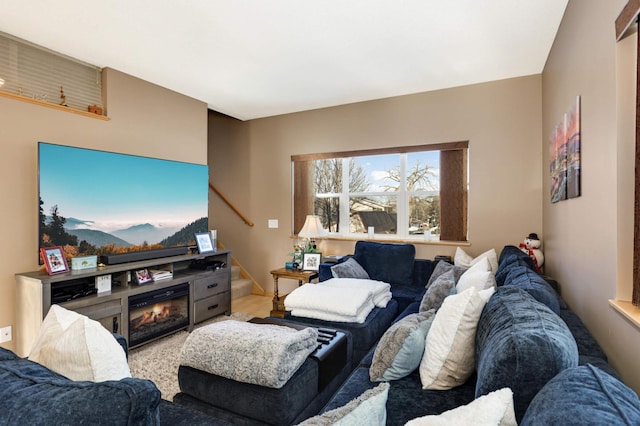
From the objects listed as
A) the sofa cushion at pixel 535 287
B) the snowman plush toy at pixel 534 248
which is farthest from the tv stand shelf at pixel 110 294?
the snowman plush toy at pixel 534 248

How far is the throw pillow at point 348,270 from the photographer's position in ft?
11.0

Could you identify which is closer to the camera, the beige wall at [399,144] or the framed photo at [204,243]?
the beige wall at [399,144]

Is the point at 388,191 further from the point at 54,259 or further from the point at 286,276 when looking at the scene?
the point at 54,259

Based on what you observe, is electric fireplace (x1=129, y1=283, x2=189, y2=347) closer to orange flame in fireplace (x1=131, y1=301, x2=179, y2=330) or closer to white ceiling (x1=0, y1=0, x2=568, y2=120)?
orange flame in fireplace (x1=131, y1=301, x2=179, y2=330)

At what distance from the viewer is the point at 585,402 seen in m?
0.63

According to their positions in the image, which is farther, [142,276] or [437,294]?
[142,276]

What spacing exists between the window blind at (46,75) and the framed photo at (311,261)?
274 centimetres

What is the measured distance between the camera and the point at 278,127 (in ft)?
15.8

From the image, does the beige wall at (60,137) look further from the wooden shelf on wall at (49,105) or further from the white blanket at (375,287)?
the white blanket at (375,287)

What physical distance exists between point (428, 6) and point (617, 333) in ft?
7.02

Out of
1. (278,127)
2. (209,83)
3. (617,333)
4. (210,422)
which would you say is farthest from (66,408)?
(278,127)

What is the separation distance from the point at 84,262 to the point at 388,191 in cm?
328

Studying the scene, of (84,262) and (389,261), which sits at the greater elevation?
(84,262)

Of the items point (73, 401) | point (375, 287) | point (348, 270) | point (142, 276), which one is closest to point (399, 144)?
point (348, 270)
